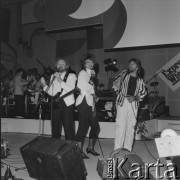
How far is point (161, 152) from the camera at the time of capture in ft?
8.15

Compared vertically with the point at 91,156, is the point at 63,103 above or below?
above

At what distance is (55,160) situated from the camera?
283 centimetres

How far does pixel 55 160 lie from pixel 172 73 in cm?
605

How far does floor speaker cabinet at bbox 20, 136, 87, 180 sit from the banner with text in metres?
5.72

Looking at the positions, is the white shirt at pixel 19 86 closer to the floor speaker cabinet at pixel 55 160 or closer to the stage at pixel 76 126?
the stage at pixel 76 126

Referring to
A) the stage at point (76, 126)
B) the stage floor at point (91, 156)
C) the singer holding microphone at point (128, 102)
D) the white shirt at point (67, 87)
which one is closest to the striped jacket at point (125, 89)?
the singer holding microphone at point (128, 102)

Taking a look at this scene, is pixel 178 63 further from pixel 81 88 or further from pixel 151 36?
pixel 81 88

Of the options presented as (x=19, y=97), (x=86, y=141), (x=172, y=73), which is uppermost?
(x=172, y=73)

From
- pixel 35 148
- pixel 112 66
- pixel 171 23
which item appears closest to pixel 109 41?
pixel 171 23

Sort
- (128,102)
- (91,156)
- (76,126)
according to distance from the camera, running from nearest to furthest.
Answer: (128,102)
(91,156)
(76,126)

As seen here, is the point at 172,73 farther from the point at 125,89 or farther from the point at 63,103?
the point at 63,103

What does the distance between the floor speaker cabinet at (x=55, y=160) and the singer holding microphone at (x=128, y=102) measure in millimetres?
1332

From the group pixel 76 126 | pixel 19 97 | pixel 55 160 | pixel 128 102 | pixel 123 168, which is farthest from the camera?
pixel 19 97

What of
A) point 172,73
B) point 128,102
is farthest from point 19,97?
point 128,102
